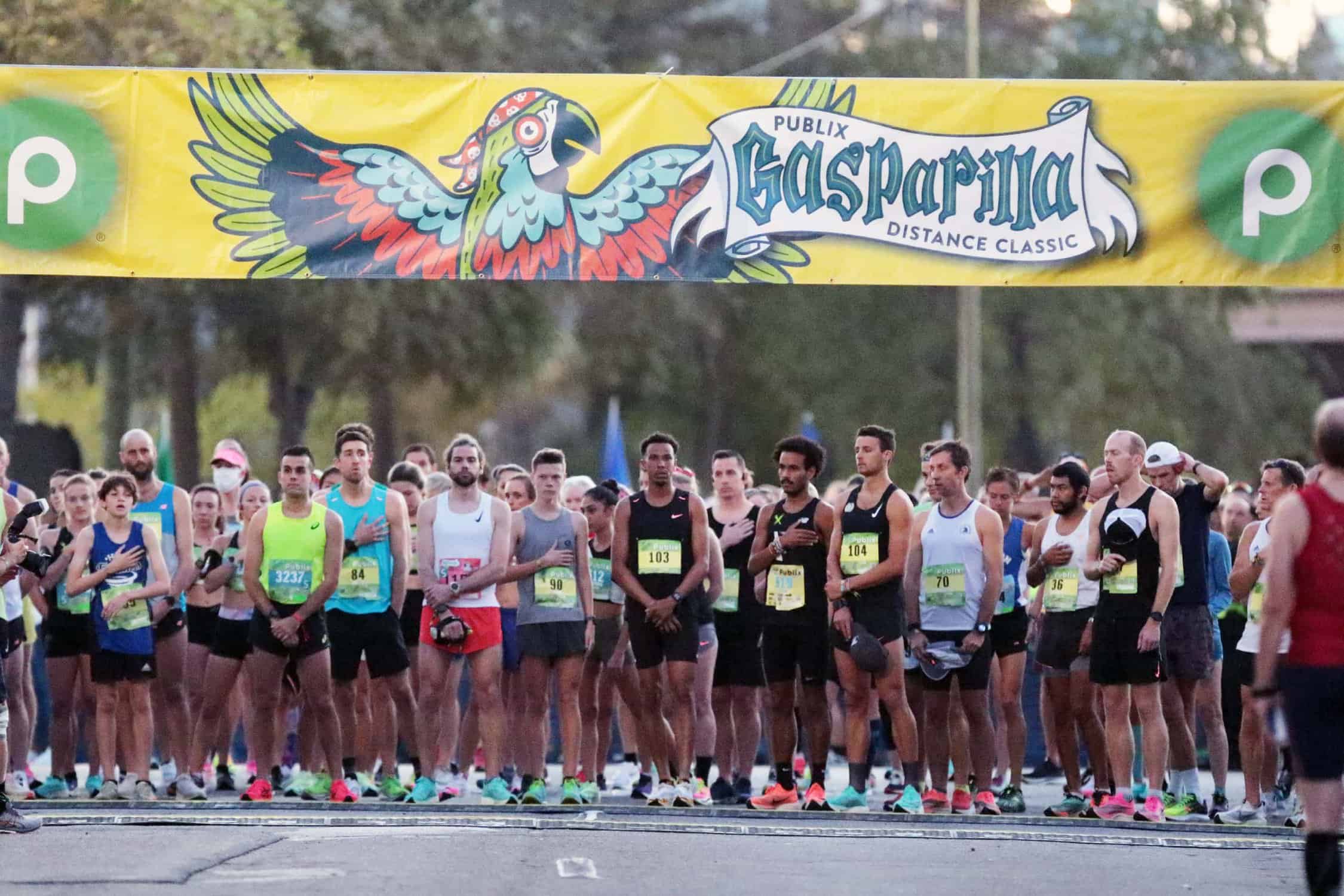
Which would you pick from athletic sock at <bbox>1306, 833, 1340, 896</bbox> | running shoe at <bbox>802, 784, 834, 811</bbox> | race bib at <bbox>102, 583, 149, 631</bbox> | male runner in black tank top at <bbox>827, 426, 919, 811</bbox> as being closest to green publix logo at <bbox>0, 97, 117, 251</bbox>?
race bib at <bbox>102, 583, 149, 631</bbox>

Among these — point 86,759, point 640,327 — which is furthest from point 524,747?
point 640,327

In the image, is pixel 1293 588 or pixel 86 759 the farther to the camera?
pixel 86 759

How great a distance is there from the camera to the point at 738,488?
14.0 metres

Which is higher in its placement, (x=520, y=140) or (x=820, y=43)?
(x=820, y=43)

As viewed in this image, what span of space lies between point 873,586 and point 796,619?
0.51 metres

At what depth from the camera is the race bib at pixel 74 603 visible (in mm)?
13383

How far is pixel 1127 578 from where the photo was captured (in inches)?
486

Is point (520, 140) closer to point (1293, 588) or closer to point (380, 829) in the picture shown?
point (380, 829)

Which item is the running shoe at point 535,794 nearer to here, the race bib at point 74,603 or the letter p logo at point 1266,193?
the race bib at point 74,603

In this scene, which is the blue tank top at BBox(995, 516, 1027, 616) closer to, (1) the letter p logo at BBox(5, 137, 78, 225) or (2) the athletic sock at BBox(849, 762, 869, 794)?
(2) the athletic sock at BBox(849, 762, 869, 794)

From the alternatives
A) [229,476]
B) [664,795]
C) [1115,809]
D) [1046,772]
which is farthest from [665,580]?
[1046,772]

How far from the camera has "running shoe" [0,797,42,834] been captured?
10.8 m

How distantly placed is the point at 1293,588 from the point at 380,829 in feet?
16.0

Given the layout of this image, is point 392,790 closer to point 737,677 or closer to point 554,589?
point 554,589
